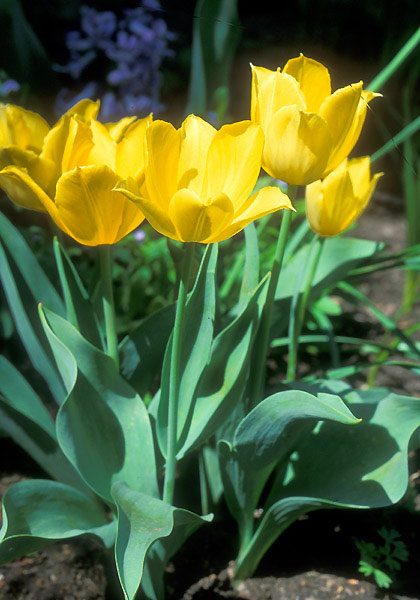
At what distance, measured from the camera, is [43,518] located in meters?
0.87


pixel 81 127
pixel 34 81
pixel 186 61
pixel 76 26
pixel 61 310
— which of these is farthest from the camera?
pixel 186 61

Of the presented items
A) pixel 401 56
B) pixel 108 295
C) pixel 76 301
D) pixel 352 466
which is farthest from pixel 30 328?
pixel 401 56

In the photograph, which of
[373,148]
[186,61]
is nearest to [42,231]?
[186,61]

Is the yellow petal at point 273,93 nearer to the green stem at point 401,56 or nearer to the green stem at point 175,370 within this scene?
the green stem at point 175,370

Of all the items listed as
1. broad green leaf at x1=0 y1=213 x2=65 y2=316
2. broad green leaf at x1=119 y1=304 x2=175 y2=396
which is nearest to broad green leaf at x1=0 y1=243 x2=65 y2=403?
broad green leaf at x1=0 y1=213 x2=65 y2=316

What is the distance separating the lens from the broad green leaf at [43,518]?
793 millimetres

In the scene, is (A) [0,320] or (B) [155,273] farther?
(B) [155,273]

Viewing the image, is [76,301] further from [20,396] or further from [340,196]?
[340,196]

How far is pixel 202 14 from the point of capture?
1.19 metres

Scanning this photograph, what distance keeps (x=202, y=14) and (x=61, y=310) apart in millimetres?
619

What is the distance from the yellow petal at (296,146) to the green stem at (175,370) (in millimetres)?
136

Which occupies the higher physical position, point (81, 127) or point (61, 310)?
point (81, 127)

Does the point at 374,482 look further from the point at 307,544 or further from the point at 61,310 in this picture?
the point at 61,310

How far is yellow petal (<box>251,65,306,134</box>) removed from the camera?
0.69 meters
